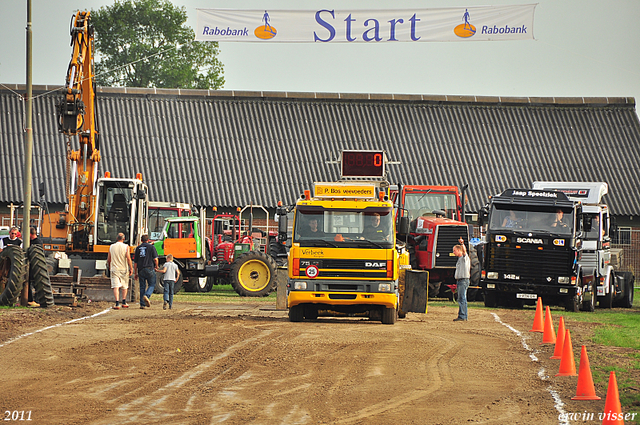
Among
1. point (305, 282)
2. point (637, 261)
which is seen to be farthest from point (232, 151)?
point (305, 282)

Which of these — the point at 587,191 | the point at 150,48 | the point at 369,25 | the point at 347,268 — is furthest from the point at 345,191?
the point at 150,48

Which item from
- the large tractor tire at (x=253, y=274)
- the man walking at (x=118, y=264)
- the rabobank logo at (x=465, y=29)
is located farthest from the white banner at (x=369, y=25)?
the large tractor tire at (x=253, y=274)

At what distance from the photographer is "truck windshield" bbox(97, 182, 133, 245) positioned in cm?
2738

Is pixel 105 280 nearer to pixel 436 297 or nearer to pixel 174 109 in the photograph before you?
pixel 436 297

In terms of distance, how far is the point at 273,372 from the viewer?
12.2 m

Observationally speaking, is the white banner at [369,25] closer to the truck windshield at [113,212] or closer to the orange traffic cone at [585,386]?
the truck windshield at [113,212]

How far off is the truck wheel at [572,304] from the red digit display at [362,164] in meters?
7.42

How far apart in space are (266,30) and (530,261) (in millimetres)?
10231

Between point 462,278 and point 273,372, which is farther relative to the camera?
point 462,278

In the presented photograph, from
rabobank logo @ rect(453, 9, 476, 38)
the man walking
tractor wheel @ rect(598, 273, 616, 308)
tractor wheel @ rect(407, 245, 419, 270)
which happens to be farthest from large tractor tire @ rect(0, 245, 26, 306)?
tractor wheel @ rect(598, 273, 616, 308)

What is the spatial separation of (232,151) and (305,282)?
2739 cm

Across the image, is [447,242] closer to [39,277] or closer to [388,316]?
[388,316]

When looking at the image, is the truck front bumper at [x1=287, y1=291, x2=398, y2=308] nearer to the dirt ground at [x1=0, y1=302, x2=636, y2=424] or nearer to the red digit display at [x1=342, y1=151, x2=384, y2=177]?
the dirt ground at [x1=0, y1=302, x2=636, y2=424]

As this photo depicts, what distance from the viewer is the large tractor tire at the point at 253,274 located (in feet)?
96.2
